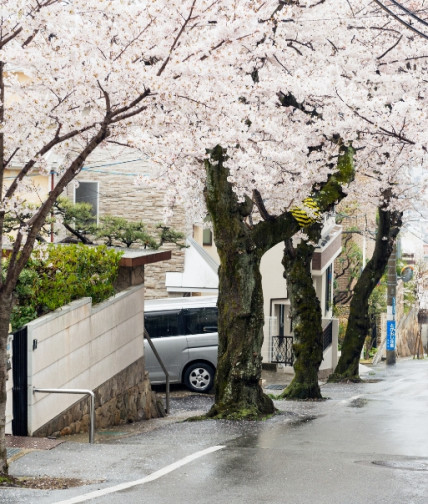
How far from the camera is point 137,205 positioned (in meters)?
30.3

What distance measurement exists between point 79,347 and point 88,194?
55.9 ft

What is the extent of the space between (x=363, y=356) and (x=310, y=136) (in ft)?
93.7

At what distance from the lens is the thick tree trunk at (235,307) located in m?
15.4

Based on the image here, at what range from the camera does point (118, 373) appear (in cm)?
1542

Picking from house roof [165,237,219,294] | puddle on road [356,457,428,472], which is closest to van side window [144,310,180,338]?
house roof [165,237,219,294]

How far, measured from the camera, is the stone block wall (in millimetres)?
12562

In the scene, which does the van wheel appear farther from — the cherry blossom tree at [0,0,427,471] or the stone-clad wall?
the stone-clad wall

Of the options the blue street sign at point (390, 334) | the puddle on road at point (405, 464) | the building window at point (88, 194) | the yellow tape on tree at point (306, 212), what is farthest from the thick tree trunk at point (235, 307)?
the blue street sign at point (390, 334)

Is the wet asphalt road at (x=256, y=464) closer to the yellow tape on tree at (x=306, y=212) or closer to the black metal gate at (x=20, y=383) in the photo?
the black metal gate at (x=20, y=383)

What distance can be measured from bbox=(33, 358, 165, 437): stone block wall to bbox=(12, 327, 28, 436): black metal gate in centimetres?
29

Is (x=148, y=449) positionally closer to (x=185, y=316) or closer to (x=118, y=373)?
(x=118, y=373)

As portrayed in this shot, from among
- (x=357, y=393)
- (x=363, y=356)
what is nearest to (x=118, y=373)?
(x=357, y=393)

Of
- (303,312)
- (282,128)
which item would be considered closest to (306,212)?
(282,128)

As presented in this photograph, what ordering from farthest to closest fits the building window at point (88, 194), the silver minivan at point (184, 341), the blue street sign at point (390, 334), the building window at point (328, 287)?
the building window at point (328, 287)
the blue street sign at point (390, 334)
the building window at point (88, 194)
the silver minivan at point (184, 341)
